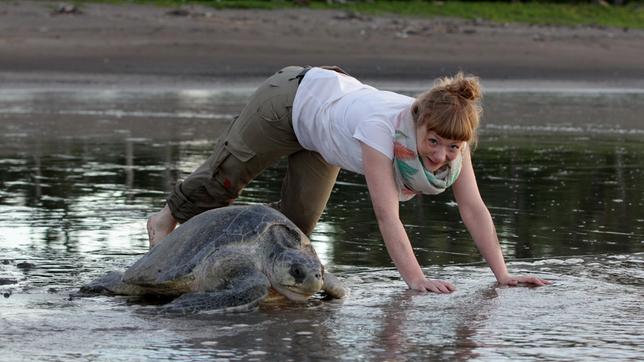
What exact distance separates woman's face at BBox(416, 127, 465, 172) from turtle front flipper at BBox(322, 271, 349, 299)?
0.66m

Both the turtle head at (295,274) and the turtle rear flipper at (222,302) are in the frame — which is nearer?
the turtle rear flipper at (222,302)

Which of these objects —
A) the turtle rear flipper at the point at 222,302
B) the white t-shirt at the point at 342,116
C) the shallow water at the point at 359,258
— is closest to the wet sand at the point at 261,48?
the shallow water at the point at 359,258

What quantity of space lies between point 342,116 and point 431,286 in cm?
85

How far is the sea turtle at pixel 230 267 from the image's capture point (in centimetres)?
587

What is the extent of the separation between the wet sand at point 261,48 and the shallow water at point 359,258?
7849mm

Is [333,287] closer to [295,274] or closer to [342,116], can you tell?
[295,274]

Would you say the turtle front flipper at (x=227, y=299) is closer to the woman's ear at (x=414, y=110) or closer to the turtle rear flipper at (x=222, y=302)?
the turtle rear flipper at (x=222, y=302)

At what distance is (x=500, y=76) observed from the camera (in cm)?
2264

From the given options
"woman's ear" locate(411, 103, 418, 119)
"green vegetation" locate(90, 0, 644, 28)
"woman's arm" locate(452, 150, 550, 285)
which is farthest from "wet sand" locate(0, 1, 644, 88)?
"woman's ear" locate(411, 103, 418, 119)

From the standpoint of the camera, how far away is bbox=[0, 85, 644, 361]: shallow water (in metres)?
5.27

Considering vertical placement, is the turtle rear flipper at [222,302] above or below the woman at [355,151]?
below

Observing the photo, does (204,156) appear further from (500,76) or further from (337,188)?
(500,76)

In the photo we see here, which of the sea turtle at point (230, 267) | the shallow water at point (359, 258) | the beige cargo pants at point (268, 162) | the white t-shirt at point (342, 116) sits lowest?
the shallow water at point (359, 258)

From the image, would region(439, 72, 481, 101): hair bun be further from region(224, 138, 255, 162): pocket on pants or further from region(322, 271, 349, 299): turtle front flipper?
region(224, 138, 255, 162): pocket on pants
